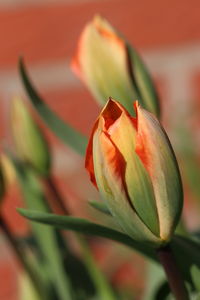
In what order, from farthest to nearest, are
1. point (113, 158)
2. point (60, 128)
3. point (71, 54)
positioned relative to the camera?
point (71, 54), point (60, 128), point (113, 158)

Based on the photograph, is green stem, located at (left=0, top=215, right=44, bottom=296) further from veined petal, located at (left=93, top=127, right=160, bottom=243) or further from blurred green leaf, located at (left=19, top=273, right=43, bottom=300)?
veined petal, located at (left=93, top=127, right=160, bottom=243)

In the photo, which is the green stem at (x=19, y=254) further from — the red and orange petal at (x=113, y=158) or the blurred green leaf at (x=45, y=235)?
the red and orange petal at (x=113, y=158)

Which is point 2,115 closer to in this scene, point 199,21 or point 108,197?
point 199,21

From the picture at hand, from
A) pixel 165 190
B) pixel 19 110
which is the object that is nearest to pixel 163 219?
pixel 165 190

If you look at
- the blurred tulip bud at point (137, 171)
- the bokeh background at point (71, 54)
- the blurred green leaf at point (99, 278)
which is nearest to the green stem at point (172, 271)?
the blurred tulip bud at point (137, 171)

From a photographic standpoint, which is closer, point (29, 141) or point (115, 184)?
point (115, 184)

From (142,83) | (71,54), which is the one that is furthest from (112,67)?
(71,54)

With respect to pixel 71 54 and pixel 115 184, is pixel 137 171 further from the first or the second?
pixel 71 54
